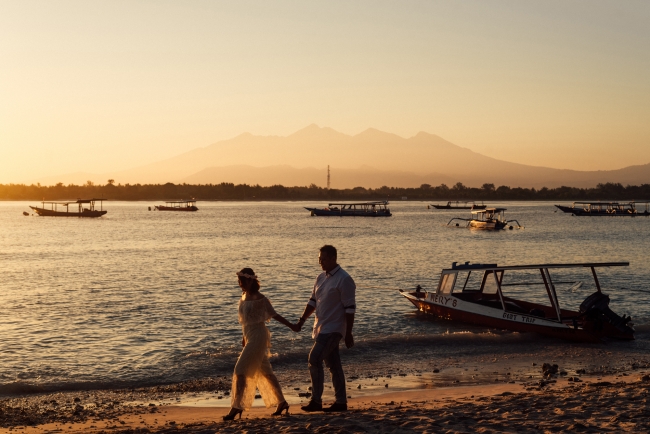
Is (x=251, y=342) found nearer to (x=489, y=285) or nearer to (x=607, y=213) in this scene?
(x=489, y=285)

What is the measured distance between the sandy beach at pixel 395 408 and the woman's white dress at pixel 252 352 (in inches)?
19.6

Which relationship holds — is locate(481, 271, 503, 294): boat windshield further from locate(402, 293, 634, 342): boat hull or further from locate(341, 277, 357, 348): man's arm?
locate(341, 277, 357, 348): man's arm

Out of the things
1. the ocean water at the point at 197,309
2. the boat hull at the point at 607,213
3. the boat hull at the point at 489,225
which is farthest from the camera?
the boat hull at the point at 607,213

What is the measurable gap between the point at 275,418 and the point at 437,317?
651 inches

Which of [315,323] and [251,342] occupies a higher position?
[315,323]

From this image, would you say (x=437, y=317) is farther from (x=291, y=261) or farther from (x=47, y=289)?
(x=291, y=261)

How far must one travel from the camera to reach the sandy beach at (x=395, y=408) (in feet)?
32.0

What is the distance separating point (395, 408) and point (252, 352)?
2.91 m

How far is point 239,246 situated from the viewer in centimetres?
7406

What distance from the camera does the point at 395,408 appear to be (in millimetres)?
11352

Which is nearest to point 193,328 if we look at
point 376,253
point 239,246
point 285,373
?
point 285,373

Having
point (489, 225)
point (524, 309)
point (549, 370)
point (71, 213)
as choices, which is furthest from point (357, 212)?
point (549, 370)

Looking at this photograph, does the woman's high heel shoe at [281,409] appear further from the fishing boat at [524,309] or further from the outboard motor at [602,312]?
the outboard motor at [602,312]

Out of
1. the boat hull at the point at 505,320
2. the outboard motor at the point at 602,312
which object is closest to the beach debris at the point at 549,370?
the boat hull at the point at 505,320
